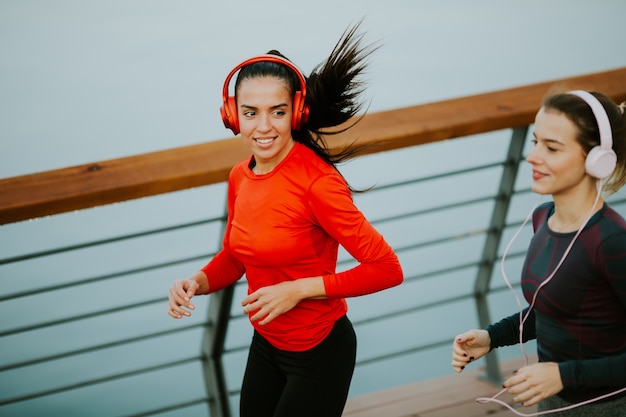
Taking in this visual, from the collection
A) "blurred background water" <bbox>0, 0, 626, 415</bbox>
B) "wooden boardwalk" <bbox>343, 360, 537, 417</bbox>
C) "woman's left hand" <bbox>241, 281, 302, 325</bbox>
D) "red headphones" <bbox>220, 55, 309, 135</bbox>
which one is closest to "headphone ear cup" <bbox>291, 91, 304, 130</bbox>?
"red headphones" <bbox>220, 55, 309, 135</bbox>

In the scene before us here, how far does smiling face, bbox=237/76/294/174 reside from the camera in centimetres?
146

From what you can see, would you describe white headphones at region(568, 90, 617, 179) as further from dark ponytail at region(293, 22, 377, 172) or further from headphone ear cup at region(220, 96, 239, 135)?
headphone ear cup at region(220, 96, 239, 135)

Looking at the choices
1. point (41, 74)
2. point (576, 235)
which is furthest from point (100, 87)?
point (576, 235)

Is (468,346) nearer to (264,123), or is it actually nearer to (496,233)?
(264,123)

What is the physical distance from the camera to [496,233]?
2492 mm

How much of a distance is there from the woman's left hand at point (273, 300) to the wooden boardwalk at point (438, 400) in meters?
1.07

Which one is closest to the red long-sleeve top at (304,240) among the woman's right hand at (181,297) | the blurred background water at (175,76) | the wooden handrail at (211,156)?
the woman's right hand at (181,297)

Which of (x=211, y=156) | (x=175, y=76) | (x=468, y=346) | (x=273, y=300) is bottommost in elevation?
(x=468, y=346)

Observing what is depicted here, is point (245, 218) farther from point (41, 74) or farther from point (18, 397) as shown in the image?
point (41, 74)

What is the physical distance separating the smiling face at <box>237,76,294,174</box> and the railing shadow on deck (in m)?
0.39

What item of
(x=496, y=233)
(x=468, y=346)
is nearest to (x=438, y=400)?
(x=496, y=233)

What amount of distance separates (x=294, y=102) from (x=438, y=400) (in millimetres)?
1307

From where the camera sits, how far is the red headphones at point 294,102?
1464 mm

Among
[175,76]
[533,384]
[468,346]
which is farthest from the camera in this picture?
[175,76]
